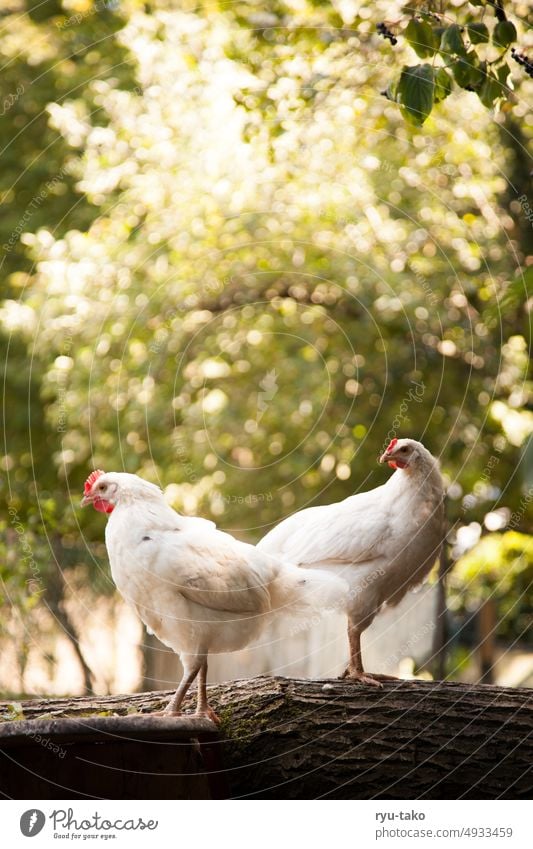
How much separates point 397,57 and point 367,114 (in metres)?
0.86

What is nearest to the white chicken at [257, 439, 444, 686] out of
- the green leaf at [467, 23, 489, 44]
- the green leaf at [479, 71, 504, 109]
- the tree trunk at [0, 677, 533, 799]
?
the tree trunk at [0, 677, 533, 799]

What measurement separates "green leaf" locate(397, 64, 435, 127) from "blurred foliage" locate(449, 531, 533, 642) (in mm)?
5185

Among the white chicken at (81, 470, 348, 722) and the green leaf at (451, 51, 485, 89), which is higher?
the green leaf at (451, 51, 485, 89)

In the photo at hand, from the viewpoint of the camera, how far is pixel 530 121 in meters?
7.41

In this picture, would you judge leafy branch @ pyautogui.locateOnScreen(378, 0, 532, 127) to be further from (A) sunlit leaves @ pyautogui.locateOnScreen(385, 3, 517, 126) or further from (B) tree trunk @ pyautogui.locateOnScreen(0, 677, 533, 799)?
(B) tree trunk @ pyautogui.locateOnScreen(0, 677, 533, 799)

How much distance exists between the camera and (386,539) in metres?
4.45

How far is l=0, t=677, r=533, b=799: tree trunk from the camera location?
4184 millimetres

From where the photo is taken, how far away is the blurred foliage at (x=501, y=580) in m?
9.35

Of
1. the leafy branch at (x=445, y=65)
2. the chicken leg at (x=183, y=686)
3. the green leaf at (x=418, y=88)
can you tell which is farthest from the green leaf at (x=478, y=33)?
the chicken leg at (x=183, y=686)

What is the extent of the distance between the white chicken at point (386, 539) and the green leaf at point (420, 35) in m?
1.75

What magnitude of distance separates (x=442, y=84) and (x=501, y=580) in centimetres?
548
